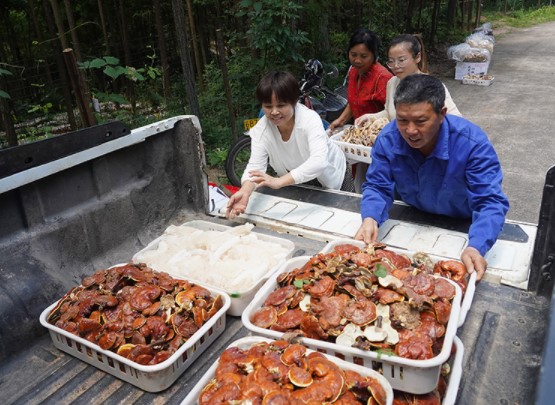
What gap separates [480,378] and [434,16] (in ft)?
47.2

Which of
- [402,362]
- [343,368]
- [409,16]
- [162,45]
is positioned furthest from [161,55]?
[409,16]

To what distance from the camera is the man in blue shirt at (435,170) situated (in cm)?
227

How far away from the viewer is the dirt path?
5604mm

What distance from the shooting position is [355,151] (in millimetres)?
3926

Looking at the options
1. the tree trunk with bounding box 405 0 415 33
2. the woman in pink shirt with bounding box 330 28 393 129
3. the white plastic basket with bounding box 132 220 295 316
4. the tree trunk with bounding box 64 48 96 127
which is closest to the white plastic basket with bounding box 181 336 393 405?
the white plastic basket with bounding box 132 220 295 316

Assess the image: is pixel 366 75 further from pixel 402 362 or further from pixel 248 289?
pixel 402 362

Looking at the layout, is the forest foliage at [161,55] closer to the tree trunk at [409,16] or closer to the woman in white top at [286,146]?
the tree trunk at [409,16]

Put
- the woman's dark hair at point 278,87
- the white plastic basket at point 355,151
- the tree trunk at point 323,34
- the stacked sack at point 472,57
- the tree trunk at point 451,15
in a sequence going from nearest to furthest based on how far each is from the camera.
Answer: the woman's dark hair at point 278,87, the white plastic basket at point 355,151, the tree trunk at point 323,34, the stacked sack at point 472,57, the tree trunk at point 451,15

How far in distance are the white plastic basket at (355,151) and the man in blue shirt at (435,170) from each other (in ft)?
3.19

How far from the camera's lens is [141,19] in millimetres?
10359

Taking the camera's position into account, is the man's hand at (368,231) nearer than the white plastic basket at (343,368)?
No

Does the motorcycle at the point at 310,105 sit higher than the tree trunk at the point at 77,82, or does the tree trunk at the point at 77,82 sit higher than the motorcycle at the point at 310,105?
the tree trunk at the point at 77,82

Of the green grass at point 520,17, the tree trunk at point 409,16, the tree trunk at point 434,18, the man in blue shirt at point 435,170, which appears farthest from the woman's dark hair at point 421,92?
the green grass at point 520,17

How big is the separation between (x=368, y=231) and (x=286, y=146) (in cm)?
116
